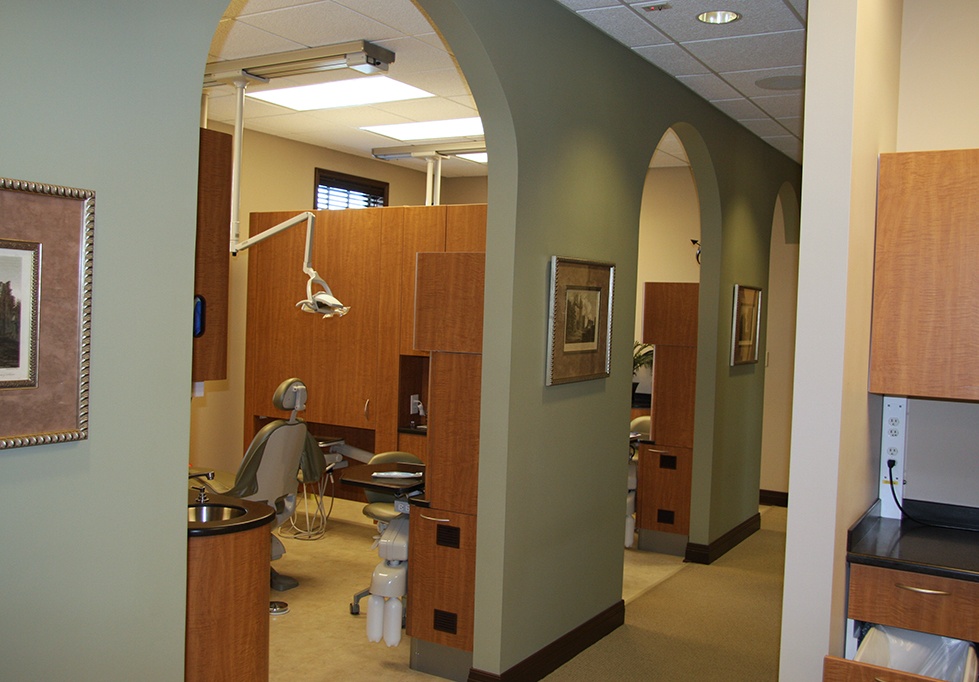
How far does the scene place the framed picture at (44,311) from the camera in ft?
5.92

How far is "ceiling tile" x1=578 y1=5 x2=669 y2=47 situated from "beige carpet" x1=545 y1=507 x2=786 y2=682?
9.80 feet

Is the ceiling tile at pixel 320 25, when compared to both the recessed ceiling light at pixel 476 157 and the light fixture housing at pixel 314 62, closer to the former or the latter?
the light fixture housing at pixel 314 62

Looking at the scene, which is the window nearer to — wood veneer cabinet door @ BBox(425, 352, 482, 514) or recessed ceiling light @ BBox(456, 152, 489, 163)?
recessed ceiling light @ BBox(456, 152, 489, 163)

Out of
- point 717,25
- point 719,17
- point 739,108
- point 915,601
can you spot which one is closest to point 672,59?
point 717,25

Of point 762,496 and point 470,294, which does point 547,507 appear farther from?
point 762,496

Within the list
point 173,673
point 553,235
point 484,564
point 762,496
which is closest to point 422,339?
point 553,235

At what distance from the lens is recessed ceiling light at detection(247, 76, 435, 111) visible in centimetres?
545

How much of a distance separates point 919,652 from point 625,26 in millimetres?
2911

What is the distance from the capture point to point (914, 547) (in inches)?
103

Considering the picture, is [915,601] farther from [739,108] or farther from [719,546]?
[739,108]

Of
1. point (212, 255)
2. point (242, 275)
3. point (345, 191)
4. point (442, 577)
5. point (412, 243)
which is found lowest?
point (442, 577)

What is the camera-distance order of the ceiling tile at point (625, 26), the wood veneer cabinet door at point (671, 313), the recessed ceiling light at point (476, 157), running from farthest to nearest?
the recessed ceiling light at point (476, 157)
the wood veneer cabinet door at point (671, 313)
the ceiling tile at point (625, 26)

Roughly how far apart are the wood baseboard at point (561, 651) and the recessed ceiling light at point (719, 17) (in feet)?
9.59

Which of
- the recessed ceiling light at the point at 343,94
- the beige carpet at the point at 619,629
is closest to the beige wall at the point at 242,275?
the recessed ceiling light at the point at 343,94
